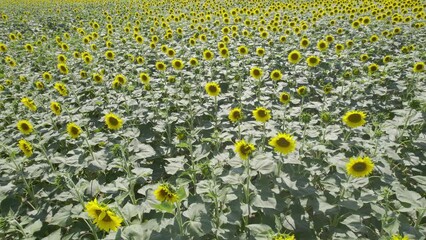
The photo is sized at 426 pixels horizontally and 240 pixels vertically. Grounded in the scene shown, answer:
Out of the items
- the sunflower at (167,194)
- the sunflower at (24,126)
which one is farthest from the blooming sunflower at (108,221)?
the sunflower at (24,126)

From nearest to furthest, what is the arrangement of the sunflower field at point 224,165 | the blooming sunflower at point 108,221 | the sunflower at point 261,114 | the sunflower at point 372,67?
the blooming sunflower at point 108,221
the sunflower field at point 224,165
the sunflower at point 261,114
the sunflower at point 372,67

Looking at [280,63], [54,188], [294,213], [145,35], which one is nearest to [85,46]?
[145,35]

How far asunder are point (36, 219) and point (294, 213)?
114 inches

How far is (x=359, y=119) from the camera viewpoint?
143 inches

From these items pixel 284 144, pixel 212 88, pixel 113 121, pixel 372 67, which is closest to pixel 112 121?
pixel 113 121

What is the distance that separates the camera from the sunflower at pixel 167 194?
2449mm

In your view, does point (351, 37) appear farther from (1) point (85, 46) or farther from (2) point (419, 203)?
(1) point (85, 46)

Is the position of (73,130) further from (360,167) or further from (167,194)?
(360,167)

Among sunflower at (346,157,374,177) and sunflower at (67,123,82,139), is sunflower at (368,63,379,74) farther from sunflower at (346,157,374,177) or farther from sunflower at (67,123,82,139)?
sunflower at (67,123,82,139)

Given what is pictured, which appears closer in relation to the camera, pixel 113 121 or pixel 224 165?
pixel 113 121

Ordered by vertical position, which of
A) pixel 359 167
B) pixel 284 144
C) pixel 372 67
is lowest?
pixel 372 67

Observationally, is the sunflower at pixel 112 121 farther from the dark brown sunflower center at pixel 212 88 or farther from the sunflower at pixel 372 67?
the sunflower at pixel 372 67

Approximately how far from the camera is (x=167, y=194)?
2.46 metres

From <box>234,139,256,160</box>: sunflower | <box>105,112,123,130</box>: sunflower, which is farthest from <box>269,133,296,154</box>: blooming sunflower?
<box>105,112,123,130</box>: sunflower
